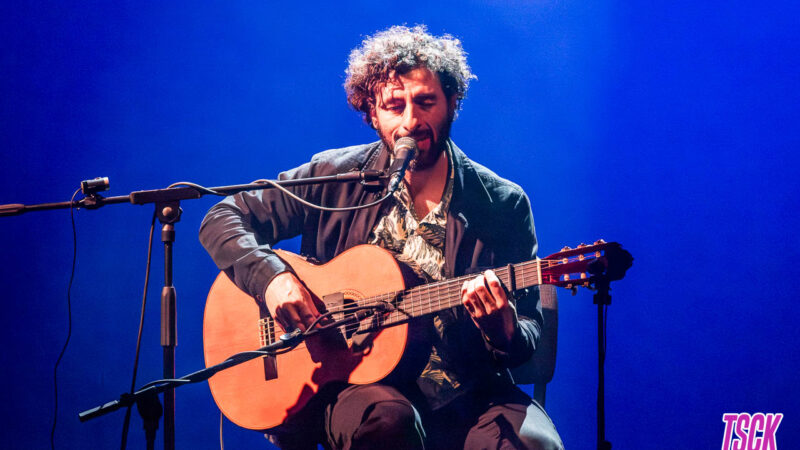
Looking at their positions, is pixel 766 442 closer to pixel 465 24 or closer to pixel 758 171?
pixel 758 171

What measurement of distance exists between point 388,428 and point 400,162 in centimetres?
90

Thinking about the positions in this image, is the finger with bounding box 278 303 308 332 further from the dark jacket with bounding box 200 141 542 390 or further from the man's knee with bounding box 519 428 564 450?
the man's knee with bounding box 519 428 564 450

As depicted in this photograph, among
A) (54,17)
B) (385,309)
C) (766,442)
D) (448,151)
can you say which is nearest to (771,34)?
(448,151)

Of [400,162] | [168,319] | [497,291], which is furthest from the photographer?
[497,291]

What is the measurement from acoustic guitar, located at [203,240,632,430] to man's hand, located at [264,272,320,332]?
4 centimetres

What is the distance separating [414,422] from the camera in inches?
85.7

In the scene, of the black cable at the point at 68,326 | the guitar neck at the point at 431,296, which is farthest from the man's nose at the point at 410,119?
the black cable at the point at 68,326

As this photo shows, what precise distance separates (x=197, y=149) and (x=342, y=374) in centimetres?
121

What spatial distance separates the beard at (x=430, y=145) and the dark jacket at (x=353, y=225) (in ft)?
0.22

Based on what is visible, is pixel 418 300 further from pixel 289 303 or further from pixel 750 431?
pixel 750 431

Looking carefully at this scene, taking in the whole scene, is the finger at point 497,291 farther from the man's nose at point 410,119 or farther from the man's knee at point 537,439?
the man's nose at point 410,119

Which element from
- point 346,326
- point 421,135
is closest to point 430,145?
point 421,135

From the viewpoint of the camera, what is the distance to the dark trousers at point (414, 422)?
2.15 meters

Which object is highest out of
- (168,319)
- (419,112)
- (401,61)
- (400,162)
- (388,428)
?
(401,61)
